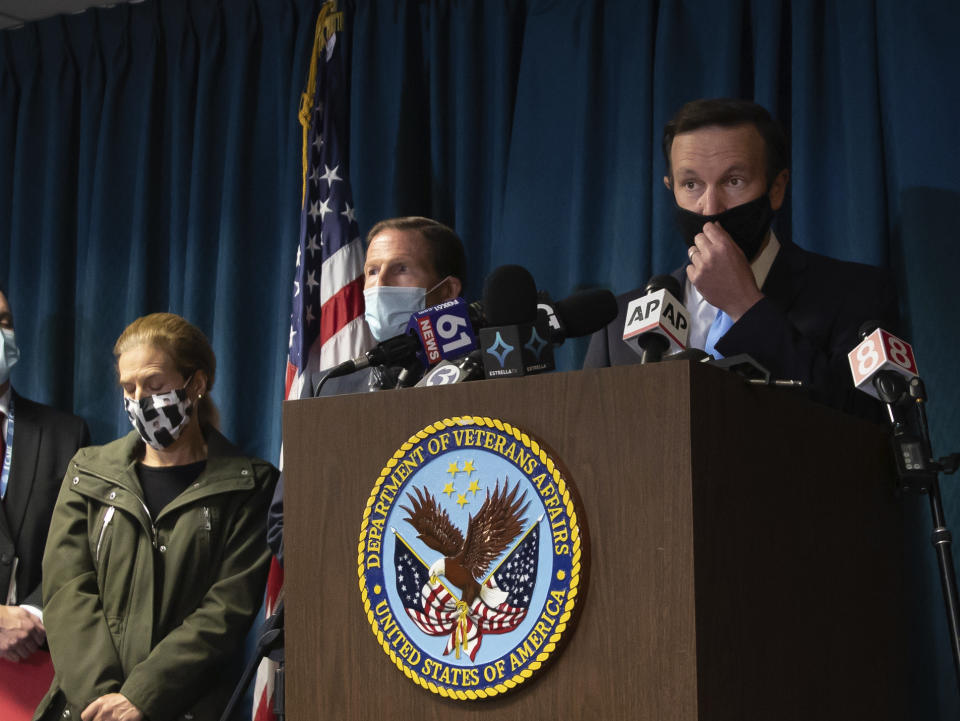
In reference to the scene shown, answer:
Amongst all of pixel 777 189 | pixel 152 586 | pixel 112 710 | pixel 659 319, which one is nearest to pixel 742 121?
pixel 777 189

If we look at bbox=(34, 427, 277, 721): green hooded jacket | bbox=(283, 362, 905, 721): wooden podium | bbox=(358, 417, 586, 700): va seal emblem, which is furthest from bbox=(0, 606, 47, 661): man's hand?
bbox=(358, 417, 586, 700): va seal emblem

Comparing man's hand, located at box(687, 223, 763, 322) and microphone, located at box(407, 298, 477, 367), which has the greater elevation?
man's hand, located at box(687, 223, 763, 322)

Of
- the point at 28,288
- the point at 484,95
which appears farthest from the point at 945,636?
the point at 28,288

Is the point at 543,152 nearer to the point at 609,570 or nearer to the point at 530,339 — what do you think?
the point at 530,339

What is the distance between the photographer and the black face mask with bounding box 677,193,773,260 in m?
2.29

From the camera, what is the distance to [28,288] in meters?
4.46

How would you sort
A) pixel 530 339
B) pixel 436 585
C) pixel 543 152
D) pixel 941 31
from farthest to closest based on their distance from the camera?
pixel 543 152 → pixel 941 31 → pixel 530 339 → pixel 436 585

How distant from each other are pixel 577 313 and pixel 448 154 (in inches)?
84.7

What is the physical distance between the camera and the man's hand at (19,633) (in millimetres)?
3334

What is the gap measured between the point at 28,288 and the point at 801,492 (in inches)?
150

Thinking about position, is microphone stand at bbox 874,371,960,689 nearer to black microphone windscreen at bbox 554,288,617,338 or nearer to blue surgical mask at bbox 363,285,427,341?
black microphone windscreen at bbox 554,288,617,338

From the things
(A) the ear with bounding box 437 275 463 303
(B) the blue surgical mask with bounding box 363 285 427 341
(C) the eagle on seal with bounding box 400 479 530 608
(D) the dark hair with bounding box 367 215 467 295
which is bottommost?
(C) the eagle on seal with bounding box 400 479 530 608

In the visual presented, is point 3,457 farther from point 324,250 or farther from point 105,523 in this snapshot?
point 324,250

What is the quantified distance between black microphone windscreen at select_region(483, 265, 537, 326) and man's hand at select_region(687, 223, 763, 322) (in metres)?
0.64
